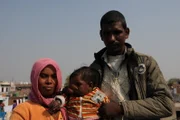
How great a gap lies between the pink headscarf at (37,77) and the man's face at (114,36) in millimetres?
612

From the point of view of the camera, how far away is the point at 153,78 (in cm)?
247

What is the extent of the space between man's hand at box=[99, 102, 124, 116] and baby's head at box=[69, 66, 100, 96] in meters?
0.32

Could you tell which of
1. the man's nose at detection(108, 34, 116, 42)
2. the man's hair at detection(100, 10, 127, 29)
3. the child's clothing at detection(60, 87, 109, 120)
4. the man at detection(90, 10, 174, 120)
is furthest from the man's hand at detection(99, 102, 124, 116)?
the man's hair at detection(100, 10, 127, 29)

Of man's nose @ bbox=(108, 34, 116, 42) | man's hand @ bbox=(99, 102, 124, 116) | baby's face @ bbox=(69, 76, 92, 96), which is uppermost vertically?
man's nose @ bbox=(108, 34, 116, 42)

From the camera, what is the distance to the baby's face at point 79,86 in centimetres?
258

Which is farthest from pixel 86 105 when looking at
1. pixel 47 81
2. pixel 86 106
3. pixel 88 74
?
pixel 47 81

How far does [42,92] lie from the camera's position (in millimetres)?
2602

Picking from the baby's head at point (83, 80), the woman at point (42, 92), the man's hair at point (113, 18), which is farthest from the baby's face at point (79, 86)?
the man's hair at point (113, 18)

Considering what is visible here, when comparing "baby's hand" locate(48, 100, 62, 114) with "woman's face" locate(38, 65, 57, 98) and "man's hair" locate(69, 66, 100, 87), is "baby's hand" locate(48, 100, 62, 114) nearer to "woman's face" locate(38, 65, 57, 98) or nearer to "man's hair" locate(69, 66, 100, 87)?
"woman's face" locate(38, 65, 57, 98)

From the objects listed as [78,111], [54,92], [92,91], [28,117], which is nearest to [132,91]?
[92,91]

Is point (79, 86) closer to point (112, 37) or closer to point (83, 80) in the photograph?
point (83, 80)

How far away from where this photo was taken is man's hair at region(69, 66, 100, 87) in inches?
105

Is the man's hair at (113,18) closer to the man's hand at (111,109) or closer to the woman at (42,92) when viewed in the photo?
the woman at (42,92)

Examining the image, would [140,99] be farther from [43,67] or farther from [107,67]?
[43,67]
